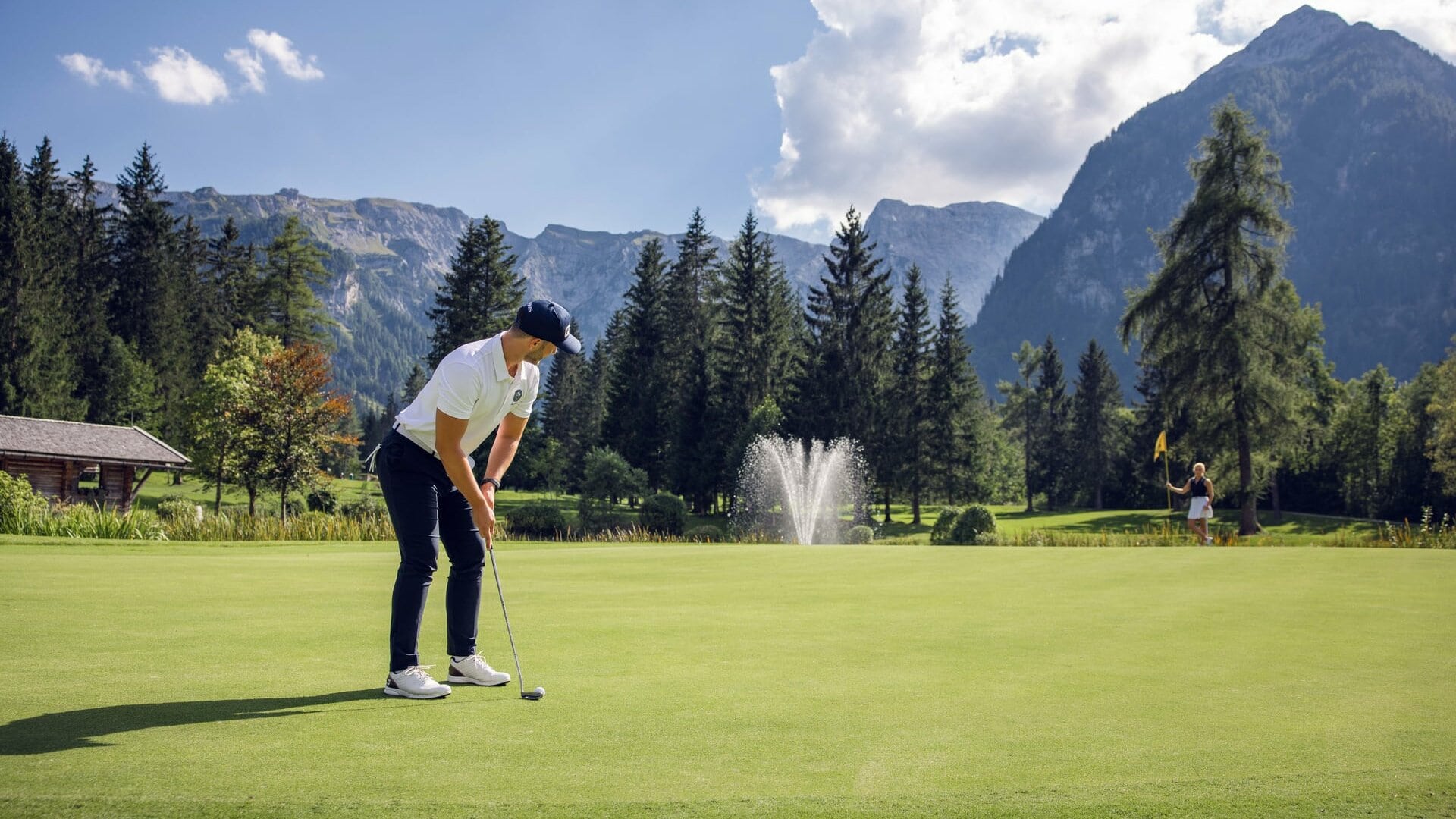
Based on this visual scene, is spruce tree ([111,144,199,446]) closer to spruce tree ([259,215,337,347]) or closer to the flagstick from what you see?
spruce tree ([259,215,337,347])

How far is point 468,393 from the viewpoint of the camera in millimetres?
5051

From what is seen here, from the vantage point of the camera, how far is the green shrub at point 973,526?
1090 inches

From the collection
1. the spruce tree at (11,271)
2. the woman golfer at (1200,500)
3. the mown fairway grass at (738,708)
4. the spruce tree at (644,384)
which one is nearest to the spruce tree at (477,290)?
the spruce tree at (644,384)

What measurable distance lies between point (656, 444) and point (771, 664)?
2229 inches

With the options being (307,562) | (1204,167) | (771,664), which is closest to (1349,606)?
(771,664)

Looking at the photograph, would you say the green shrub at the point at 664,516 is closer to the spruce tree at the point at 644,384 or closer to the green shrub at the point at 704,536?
the green shrub at the point at 704,536

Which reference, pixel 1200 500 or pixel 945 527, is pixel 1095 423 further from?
pixel 1200 500

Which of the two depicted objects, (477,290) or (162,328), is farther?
(162,328)

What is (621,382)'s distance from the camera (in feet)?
213

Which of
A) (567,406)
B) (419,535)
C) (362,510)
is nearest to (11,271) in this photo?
(362,510)

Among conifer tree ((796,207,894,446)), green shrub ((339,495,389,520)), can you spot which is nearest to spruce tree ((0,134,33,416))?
green shrub ((339,495,389,520))

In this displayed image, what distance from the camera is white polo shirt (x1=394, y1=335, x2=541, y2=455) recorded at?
5027 mm

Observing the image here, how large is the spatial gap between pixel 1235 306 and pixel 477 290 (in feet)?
136

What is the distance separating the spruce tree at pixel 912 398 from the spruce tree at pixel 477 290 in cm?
2504
